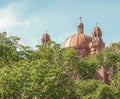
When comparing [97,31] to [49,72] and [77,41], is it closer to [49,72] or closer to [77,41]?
[77,41]

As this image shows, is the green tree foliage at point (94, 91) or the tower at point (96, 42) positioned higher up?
the tower at point (96, 42)

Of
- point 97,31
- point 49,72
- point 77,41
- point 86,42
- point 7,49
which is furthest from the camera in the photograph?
point 97,31

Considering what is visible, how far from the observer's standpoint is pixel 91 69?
27.3m

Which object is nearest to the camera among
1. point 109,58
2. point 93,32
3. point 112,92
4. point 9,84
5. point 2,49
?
point 9,84

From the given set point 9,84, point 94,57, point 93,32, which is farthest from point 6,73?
point 93,32

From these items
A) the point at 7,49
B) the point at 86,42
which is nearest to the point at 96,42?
the point at 86,42

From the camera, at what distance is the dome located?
2153 inches

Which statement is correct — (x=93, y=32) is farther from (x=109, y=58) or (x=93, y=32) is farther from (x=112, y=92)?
(x=112, y=92)

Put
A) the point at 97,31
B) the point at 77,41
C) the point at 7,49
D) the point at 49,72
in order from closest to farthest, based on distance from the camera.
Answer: the point at 49,72 → the point at 7,49 → the point at 77,41 → the point at 97,31

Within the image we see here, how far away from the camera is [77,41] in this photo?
55.1 meters

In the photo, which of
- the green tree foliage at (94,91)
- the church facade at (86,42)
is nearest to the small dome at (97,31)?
the church facade at (86,42)

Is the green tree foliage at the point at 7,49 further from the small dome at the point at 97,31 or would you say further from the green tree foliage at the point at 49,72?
the small dome at the point at 97,31

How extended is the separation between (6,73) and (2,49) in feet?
16.1

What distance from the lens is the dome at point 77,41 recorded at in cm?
5469
